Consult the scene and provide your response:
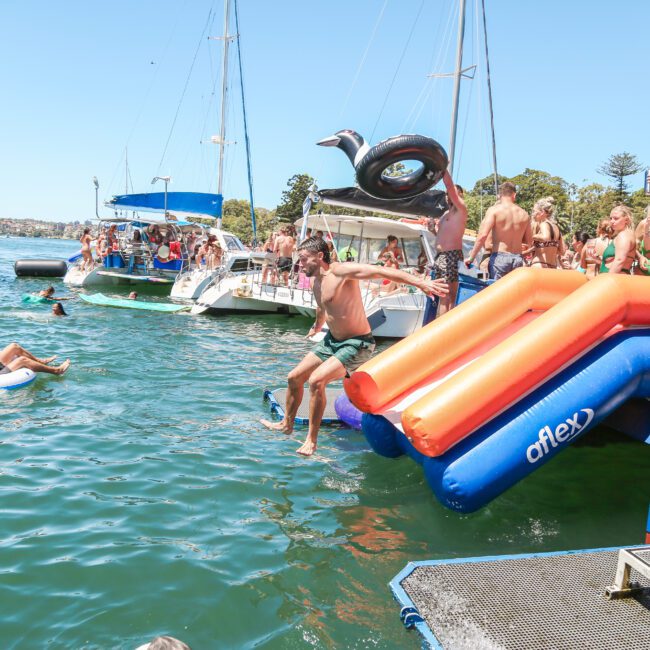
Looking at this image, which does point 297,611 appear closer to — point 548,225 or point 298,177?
point 548,225

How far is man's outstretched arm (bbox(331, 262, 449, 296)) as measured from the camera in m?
5.08

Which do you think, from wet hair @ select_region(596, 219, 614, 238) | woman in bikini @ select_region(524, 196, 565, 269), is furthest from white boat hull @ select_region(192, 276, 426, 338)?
wet hair @ select_region(596, 219, 614, 238)

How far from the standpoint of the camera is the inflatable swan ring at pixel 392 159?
257 inches

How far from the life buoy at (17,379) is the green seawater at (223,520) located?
0.56 ft

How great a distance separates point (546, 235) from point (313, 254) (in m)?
4.63

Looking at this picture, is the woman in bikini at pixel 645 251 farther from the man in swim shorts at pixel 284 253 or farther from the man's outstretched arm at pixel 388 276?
the man in swim shorts at pixel 284 253

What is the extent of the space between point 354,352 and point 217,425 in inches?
99.0

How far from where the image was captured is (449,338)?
5.46 metres

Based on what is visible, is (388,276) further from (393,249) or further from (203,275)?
(203,275)

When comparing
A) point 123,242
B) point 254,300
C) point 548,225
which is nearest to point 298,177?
point 123,242

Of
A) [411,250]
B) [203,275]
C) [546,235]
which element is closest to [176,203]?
[203,275]

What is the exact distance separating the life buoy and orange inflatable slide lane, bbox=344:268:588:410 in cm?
498

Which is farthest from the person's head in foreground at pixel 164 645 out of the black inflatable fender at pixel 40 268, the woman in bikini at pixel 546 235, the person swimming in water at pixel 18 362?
the black inflatable fender at pixel 40 268

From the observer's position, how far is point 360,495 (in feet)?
18.7
